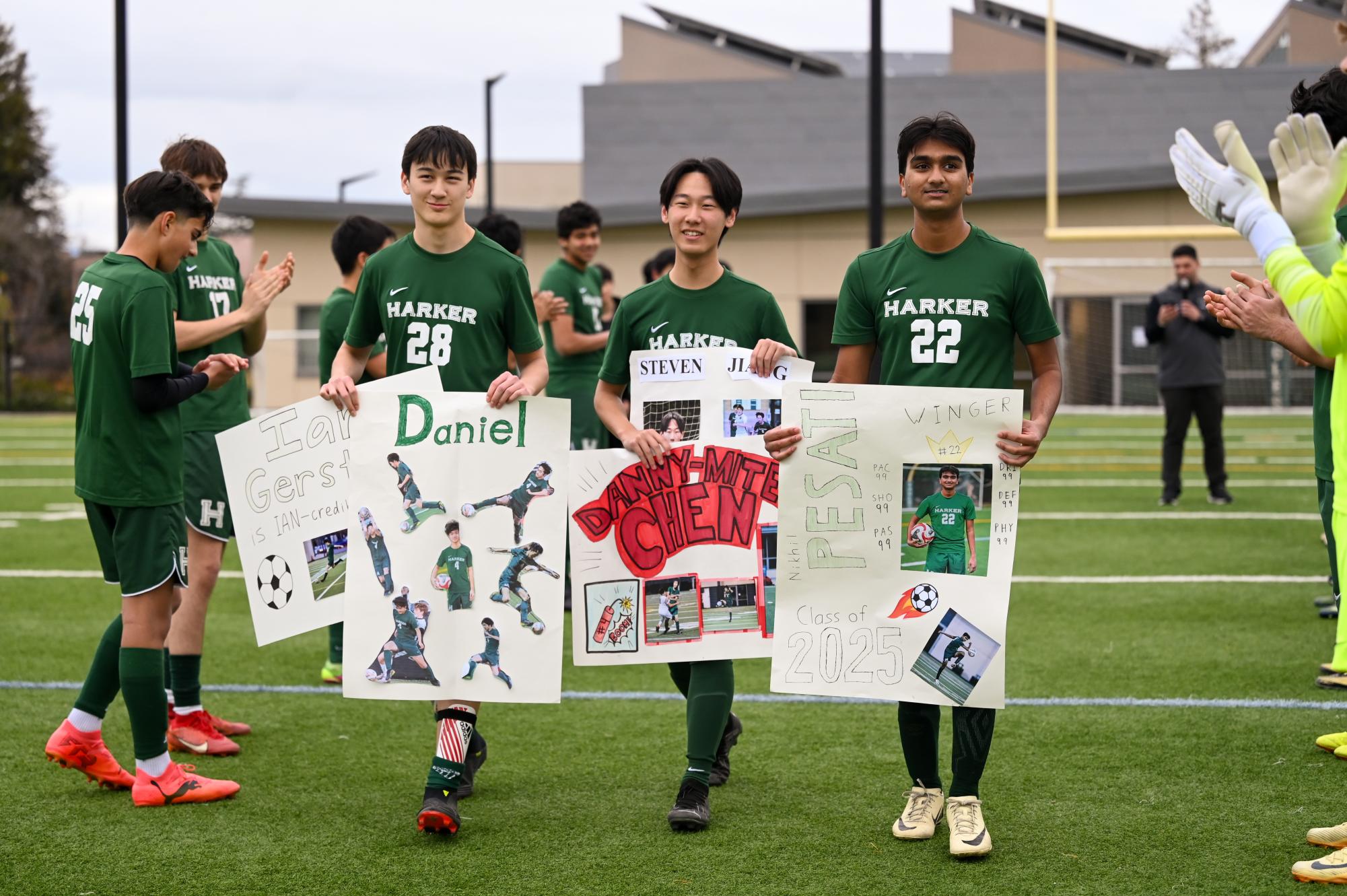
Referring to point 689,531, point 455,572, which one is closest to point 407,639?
point 455,572

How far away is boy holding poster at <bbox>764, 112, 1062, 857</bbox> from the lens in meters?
3.99

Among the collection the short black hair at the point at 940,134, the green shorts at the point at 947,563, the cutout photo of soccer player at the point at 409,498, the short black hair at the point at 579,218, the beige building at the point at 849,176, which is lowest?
the green shorts at the point at 947,563

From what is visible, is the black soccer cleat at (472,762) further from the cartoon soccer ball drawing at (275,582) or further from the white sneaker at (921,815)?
the white sneaker at (921,815)

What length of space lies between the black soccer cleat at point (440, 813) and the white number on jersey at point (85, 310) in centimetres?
178

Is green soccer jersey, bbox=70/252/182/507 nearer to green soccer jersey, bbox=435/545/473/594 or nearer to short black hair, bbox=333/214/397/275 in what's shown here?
green soccer jersey, bbox=435/545/473/594

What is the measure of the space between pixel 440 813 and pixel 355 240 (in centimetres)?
317

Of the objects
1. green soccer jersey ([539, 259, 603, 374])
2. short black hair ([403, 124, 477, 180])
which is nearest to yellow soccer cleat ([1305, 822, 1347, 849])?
short black hair ([403, 124, 477, 180])

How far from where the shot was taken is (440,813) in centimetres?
414

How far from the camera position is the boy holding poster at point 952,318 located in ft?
13.1

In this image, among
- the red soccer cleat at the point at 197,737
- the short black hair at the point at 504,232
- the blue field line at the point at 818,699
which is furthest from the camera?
the short black hair at the point at 504,232

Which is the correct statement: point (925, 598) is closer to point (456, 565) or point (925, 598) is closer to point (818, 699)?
point (456, 565)

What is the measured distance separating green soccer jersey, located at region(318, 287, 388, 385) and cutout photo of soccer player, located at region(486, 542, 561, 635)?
2136 millimetres

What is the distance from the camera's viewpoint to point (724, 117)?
34.4 meters

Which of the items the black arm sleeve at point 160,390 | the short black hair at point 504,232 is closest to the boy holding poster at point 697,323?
the black arm sleeve at point 160,390
